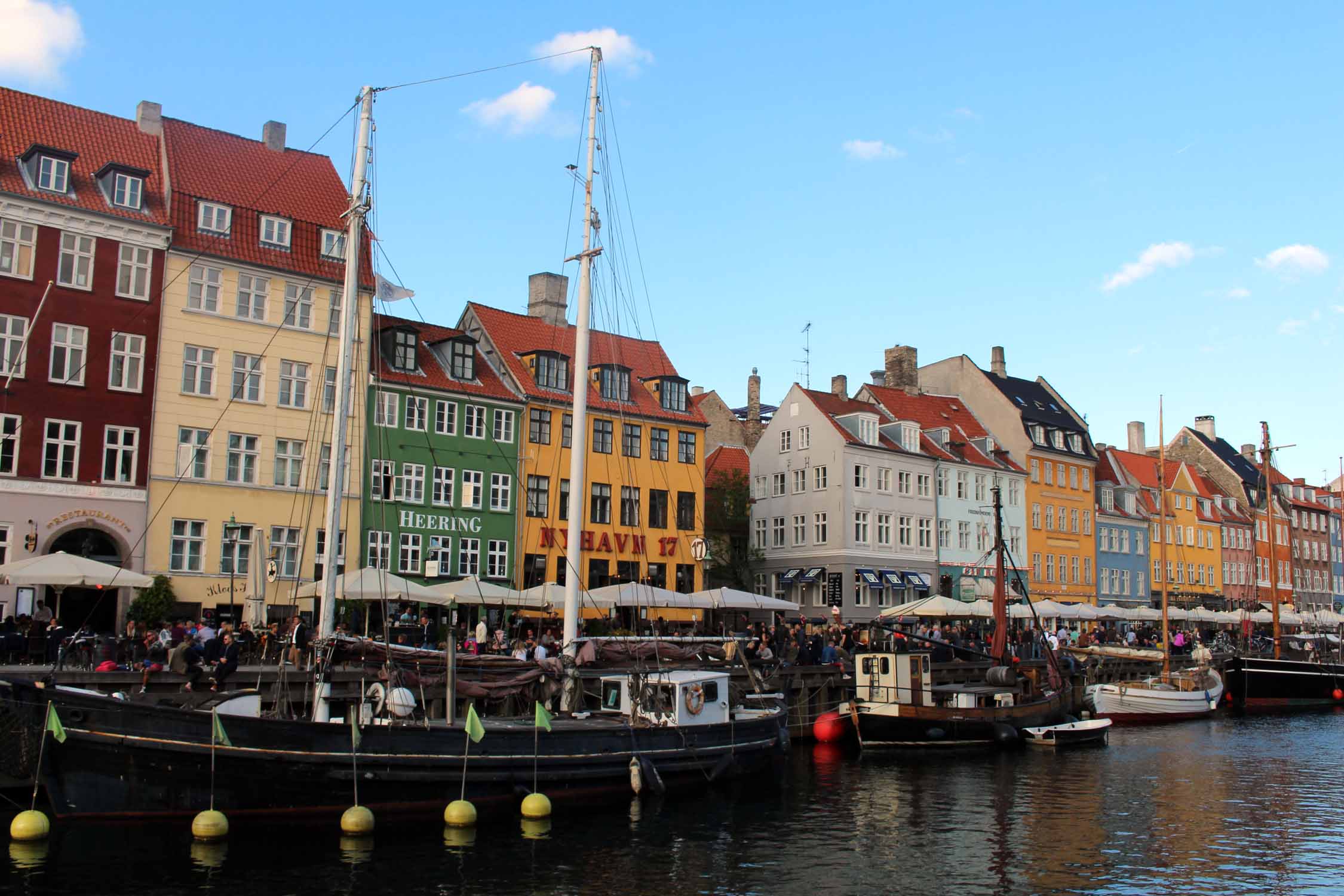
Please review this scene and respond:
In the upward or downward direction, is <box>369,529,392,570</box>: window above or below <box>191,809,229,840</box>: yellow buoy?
above

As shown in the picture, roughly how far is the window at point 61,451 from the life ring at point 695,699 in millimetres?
23275

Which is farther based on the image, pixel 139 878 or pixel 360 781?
pixel 360 781

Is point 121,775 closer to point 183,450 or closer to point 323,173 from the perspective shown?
point 183,450

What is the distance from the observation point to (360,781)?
21.0 metres

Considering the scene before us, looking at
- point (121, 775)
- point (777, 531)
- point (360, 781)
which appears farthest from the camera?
point (777, 531)

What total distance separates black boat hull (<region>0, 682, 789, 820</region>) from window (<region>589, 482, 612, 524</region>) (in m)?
27.2

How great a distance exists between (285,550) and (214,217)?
39.9 ft

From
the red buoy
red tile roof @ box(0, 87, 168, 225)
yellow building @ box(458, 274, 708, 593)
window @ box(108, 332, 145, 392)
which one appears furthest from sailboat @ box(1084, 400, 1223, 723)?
red tile roof @ box(0, 87, 168, 225)

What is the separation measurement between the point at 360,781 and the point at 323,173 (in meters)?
33.9

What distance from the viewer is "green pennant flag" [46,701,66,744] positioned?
18.9 metres

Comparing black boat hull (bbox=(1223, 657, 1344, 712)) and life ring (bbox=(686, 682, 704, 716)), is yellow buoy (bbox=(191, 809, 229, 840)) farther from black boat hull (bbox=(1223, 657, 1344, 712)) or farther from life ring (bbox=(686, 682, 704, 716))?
black boat hull (bbox=(1223, 657, 1344, 712))

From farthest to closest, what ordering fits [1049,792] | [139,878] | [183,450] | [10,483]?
[183,450], [10,483], [1049,792], [139,878]

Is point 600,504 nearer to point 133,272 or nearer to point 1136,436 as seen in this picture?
point 133,272

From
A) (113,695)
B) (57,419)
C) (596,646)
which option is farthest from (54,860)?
(57,419)
